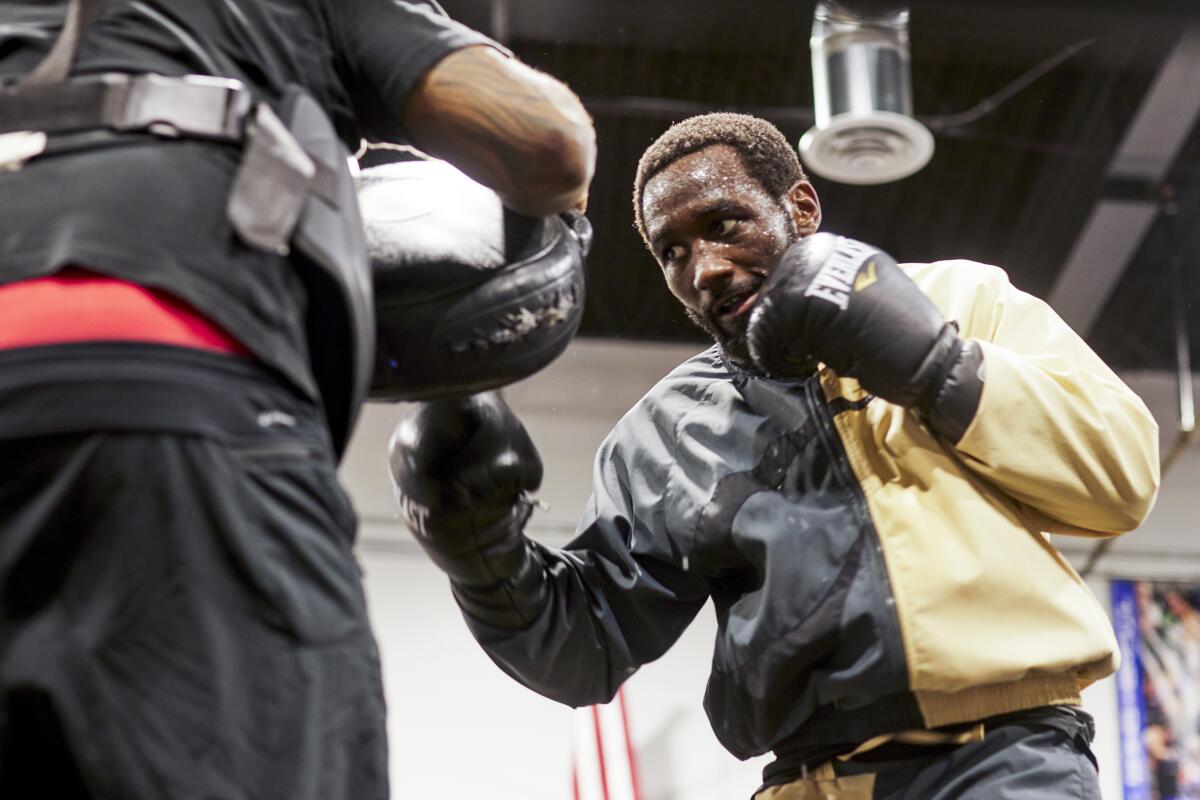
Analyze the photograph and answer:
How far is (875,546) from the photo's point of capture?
202 cm

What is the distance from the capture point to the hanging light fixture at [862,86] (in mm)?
4652

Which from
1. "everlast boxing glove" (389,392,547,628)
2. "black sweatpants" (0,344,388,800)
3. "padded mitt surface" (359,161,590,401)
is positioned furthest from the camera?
"everlast boxing glove" (389,392,547,628)

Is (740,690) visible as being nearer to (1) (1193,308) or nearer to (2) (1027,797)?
(2) (1027,797)

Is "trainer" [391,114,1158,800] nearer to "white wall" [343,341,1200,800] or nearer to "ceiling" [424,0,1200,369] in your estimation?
"ceiling" [424,0,1200,369]

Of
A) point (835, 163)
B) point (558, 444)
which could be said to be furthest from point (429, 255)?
point (558, 444)

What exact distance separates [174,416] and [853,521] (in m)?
1.17

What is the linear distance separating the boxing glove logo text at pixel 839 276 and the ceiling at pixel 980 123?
123 inches

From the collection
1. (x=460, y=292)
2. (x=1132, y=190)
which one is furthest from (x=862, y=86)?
(x=460, y=292)

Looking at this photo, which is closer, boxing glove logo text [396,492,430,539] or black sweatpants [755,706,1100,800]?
black sweatpants [755,706,1100,800]

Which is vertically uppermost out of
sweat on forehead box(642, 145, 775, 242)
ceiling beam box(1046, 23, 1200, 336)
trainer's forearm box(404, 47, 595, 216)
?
trainer's forearm box(404, 47, 595, 216)

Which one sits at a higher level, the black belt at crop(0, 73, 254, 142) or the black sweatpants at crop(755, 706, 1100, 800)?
the black belt at crop(0, 73, 254, 142)

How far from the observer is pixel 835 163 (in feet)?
16.0

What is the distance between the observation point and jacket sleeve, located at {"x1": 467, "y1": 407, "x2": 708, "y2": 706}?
2.31m

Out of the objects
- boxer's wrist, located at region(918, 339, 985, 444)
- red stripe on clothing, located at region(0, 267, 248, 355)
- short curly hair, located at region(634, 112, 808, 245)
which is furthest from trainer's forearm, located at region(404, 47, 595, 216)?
short curly hair, located at region(634, 112, 808, 245)
